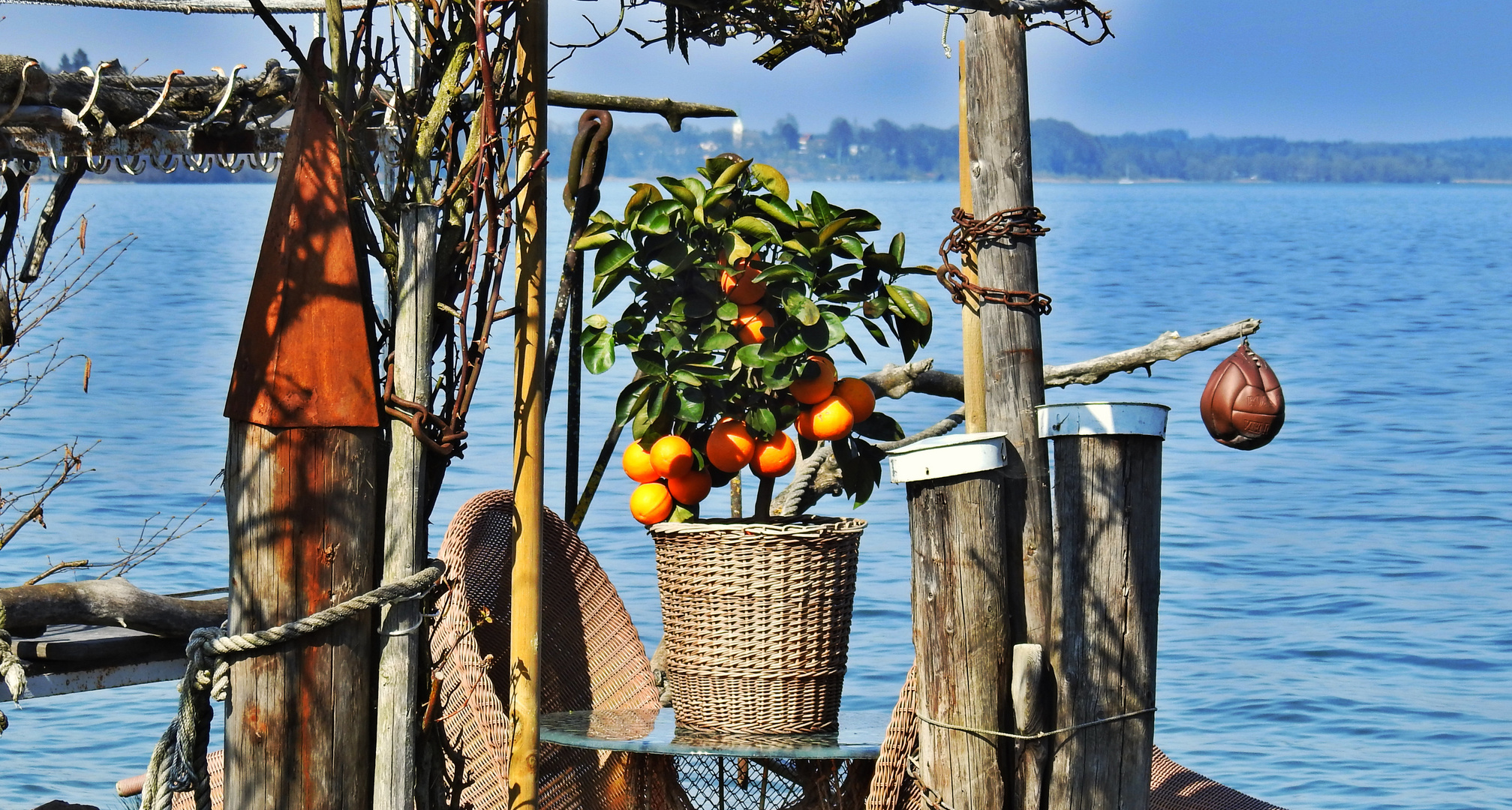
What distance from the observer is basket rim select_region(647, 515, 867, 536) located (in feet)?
11.1

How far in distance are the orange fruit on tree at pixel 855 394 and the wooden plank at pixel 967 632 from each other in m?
0.54

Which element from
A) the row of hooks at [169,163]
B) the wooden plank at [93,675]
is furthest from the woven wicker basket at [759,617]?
the wooden plank at [93,675]

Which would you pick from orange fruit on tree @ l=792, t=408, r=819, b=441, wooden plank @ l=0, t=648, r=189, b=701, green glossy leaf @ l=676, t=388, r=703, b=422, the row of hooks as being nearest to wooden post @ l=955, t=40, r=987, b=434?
orange fruit on tree @ l=792, t=408, r=819, b=441

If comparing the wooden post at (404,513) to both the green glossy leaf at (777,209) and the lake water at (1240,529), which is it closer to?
the green glossy leaf at (777,209)

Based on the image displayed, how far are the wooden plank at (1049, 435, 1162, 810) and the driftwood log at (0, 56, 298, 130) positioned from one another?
2.25 metres

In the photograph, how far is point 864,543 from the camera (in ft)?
41.6

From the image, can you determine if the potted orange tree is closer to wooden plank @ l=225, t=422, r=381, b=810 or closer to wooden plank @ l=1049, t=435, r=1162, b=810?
wooden plank @ l=1049, t=435, r=1162, b=810

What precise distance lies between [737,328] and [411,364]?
108cm

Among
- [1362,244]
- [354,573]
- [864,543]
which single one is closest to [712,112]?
[354,573]

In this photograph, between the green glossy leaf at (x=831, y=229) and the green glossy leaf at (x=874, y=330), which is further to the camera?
the green glossy leaf at (x=874, y=330)

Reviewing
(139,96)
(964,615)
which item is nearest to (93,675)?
(139,96)

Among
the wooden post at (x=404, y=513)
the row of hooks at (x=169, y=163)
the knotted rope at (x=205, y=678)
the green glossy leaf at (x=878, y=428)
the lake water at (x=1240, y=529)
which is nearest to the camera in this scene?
the knotted rope at (x=205, y=678)

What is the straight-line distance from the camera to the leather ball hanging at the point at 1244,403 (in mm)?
4000

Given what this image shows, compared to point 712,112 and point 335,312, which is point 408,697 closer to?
point 335,312
